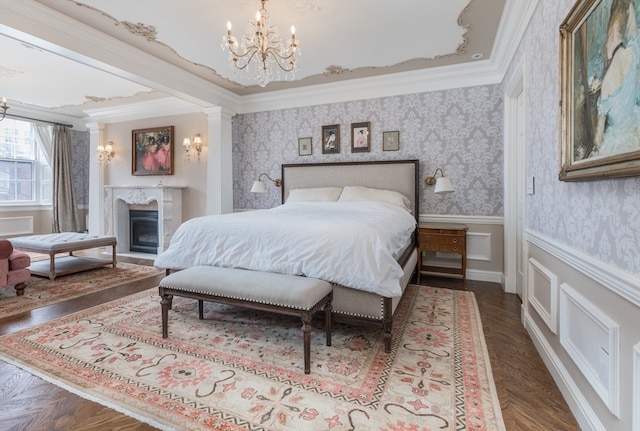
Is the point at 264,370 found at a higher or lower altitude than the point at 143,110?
lower

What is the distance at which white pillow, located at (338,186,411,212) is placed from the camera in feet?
13.3

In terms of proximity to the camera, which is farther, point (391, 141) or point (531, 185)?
point (391, 141)

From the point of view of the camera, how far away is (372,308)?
2.18m

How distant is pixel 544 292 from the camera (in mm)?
2057

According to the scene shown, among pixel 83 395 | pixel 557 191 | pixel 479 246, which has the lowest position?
pixel 83 395

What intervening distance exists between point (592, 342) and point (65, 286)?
189 inches

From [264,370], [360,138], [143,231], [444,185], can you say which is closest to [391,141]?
[360,138]

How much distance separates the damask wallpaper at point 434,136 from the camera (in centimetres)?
399

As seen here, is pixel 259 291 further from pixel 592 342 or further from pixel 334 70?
pixel 334 70

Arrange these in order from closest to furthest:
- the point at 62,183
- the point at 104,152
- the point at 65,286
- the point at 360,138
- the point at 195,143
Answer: the point at 65,286 → the point at 360,138 → the point at 195,143 → the point at 104,152 → the point at 62,183

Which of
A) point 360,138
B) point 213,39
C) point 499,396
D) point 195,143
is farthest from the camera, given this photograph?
point 195,143

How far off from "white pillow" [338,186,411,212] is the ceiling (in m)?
1.65

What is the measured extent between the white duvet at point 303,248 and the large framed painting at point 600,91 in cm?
117

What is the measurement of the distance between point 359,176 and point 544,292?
2895 millimetres
